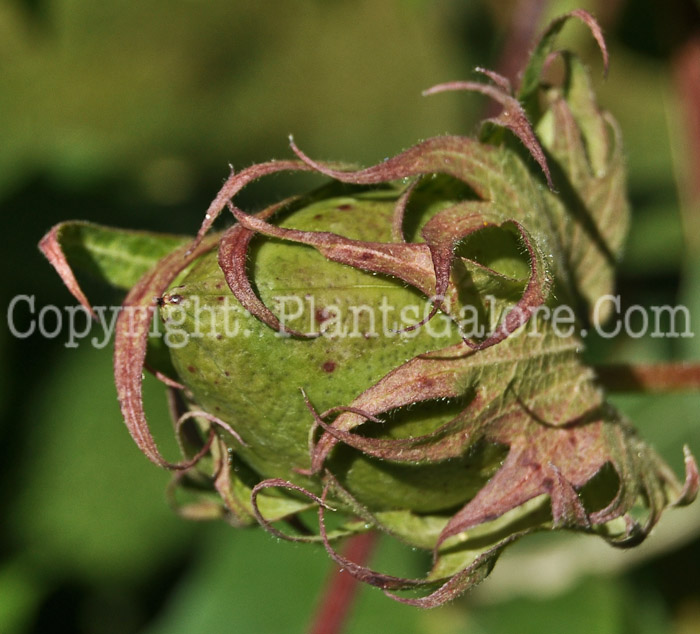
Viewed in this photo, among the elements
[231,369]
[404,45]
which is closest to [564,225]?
[231,369]

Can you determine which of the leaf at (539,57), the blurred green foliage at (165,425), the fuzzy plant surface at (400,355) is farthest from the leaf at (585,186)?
the blurred green foliage at (165,425)

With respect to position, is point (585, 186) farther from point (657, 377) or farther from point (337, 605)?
point (337, 605)

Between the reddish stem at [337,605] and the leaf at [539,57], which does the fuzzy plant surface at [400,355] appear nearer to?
the leaf at [539,57]

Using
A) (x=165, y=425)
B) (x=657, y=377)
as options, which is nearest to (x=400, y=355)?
(x=657, y=377)

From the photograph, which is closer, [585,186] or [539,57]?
[539,57]

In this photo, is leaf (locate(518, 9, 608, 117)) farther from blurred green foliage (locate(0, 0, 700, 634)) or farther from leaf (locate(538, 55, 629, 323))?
blurred green foliage (locate(0, 0, 700, 634))
